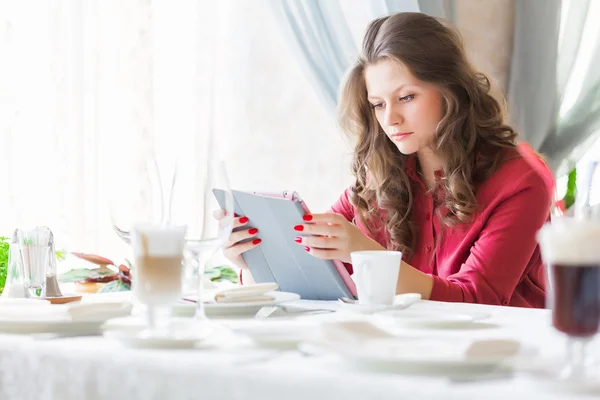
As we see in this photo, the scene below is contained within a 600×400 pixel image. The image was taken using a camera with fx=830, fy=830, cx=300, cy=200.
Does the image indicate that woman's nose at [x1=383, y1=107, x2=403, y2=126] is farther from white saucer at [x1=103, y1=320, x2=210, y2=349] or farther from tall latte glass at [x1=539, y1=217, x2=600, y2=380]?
tall latte glass at [x1=539, y1=217, x2=600, y2=380]

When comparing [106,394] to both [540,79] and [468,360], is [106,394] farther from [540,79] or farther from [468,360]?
[540,79]

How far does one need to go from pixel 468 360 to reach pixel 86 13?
3.11m

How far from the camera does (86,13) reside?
11.5 feet

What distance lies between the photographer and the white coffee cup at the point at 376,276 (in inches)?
49.9

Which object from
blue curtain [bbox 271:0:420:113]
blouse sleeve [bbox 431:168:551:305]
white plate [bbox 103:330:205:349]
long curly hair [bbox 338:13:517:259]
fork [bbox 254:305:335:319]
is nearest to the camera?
white plate [bbox 103:330:205:349]

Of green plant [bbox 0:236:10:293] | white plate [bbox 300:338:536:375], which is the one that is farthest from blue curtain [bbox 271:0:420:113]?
white plate [bbox 300:338:536:375]

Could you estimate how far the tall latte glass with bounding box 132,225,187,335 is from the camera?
3.13 feet

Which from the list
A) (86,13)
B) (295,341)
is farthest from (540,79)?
(295,341)

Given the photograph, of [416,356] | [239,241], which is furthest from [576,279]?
[239,241]

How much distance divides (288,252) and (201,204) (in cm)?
53

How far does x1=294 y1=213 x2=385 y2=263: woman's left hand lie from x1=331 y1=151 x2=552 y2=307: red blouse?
201 mm

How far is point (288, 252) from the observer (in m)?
1.51

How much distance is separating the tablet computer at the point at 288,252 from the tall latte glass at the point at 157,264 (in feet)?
1.61

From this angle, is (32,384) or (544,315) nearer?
(32,384)
